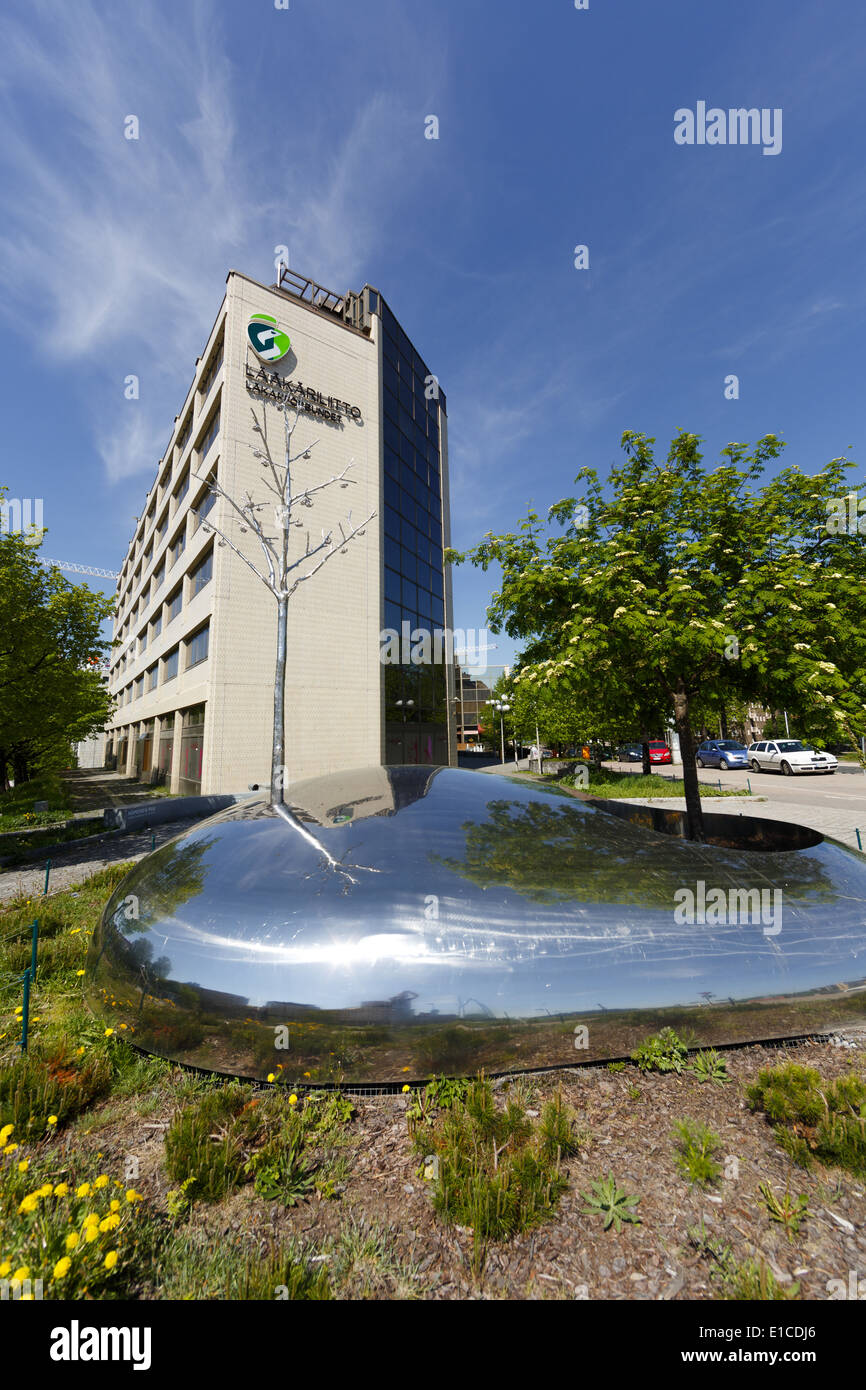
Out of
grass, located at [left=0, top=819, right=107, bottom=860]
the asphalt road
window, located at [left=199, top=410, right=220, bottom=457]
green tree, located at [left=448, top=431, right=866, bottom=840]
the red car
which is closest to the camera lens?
green tree, located at [left=448, top=431, right=866, bottom=840]

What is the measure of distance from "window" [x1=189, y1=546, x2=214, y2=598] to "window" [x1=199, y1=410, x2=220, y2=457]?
564 centimetres

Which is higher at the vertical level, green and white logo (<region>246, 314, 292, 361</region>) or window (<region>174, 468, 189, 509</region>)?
green and white logo (<region>246, 314, 292, 361</region>)

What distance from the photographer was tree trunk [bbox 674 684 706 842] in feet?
26.3

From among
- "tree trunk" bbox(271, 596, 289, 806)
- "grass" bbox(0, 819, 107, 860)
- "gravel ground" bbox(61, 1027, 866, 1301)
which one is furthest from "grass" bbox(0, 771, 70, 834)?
"gravel ground" bbox(61, 1027, 866, 1301)

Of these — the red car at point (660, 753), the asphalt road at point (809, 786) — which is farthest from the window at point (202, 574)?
the red car at point (660, 753)

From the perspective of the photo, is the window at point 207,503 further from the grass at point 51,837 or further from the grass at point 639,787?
the grass at point 639,787

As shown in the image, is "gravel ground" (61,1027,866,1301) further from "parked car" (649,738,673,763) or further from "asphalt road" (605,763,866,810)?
"parked car" (649,738,673,763)

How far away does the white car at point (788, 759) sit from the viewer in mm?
31191

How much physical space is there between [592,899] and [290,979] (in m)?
2.66

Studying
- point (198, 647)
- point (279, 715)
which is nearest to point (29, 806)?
point (198, 647)

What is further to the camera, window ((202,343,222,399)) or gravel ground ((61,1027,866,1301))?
window ((202,343,222,399))

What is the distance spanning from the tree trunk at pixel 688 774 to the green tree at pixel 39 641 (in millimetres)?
16096
